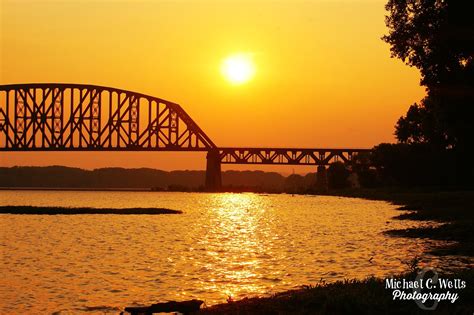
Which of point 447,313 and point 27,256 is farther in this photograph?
point 27,256

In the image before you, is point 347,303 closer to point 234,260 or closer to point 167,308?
point 167,308

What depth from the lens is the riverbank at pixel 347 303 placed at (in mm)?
21031

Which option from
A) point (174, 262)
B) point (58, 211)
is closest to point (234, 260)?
point (174, 262)

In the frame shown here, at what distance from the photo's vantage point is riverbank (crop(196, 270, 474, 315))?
21.0 meters

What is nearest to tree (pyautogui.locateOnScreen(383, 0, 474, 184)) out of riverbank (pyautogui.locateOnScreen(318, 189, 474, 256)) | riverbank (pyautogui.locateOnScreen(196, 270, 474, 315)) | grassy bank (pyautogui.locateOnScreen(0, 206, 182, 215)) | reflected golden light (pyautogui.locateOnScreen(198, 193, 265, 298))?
riverbank (pyautogui.locateOnScreen(318, 189, 474, 256))

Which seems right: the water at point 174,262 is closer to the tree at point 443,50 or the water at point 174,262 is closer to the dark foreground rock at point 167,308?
the dark foreground rock at point 167,308

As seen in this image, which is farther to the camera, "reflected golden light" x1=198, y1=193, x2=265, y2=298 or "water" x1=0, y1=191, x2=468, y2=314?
"reflected golden light" x1=198, y1=193, x2=265, y2=298

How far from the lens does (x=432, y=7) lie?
4812 centimetres

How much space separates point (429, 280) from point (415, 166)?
125m

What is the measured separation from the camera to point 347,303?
21.4 metres

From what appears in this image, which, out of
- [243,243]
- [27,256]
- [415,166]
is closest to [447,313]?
[27,256]

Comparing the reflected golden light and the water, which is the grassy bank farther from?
the reflected golden light

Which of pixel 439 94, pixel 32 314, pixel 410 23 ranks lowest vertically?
pixel 32 314

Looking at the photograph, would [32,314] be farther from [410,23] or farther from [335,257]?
[410,23]
